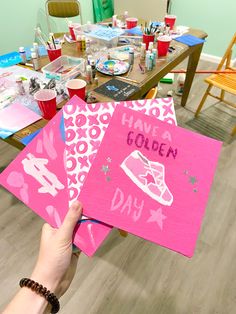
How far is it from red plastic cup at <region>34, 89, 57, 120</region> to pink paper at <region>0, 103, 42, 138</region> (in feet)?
0.14

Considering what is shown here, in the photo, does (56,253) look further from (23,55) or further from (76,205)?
(23,55)

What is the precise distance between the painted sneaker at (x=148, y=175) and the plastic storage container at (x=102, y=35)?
3.63ft

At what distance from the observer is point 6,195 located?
1626 mm

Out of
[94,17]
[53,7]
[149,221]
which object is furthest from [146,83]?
[94,17]

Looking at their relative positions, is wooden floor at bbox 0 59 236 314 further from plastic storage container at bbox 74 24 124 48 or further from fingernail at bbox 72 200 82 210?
plastic storage container at bbox 74 24 124 48

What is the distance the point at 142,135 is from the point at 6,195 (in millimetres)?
1295

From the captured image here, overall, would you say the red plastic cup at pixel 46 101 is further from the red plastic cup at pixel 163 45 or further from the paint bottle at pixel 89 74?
the red plastic cup at pixel 163 45

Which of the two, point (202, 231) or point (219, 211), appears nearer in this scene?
point (202, 231)

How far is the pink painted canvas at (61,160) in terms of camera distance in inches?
26.2

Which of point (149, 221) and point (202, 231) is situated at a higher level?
point (149, 221)

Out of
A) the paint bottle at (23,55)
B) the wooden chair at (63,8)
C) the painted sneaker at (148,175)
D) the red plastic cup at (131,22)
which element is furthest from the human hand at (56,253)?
the wooden chair at (63,8)

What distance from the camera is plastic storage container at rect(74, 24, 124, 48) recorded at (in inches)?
59.6

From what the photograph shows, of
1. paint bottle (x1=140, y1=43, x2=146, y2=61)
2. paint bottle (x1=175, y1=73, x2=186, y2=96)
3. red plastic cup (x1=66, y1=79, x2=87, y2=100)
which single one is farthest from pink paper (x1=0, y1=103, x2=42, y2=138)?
paint bottle (x1=175, y1=73, x2=186, y2=96)

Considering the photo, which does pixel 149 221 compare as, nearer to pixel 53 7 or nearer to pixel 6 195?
pixel 6 195
